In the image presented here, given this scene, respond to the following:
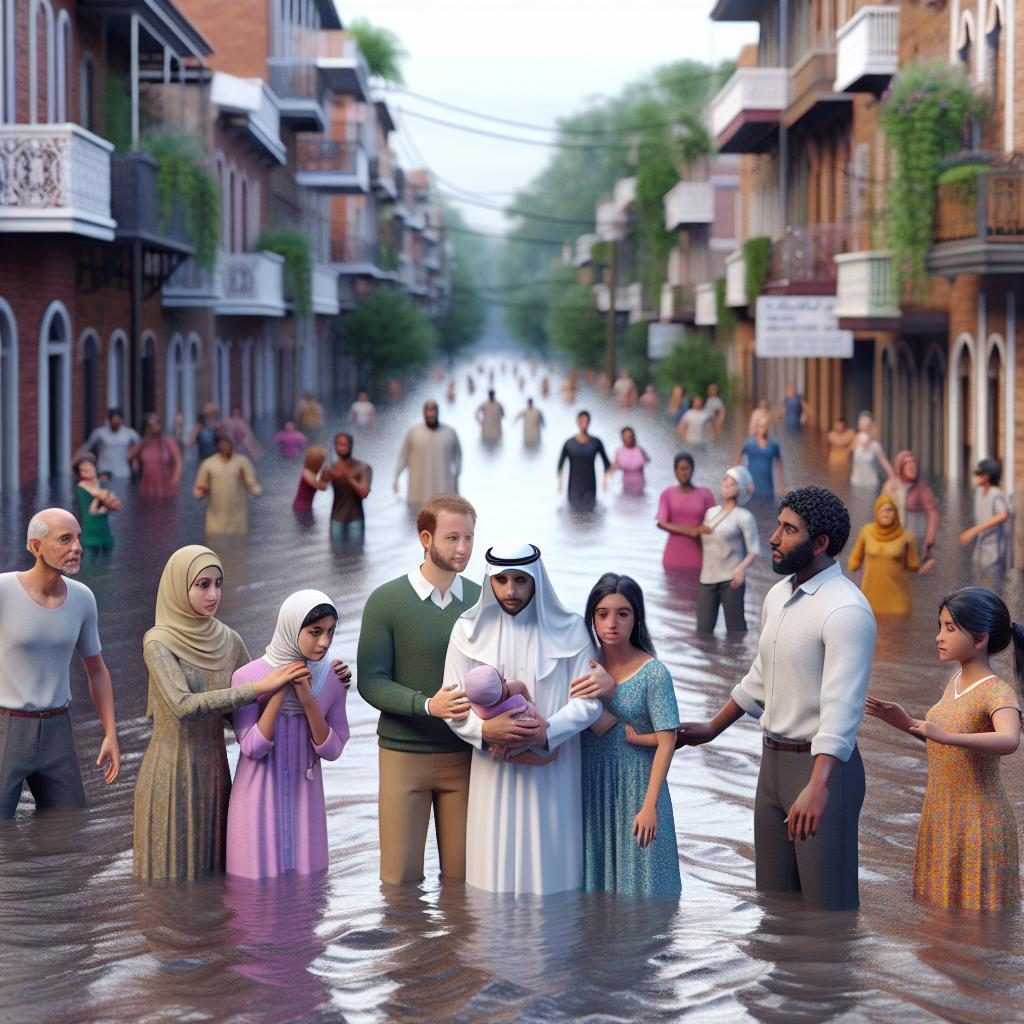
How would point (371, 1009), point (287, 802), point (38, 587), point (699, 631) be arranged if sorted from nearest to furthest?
point (371, 1009)
point (287, 802)
point (38, 587)
point (699, 631)

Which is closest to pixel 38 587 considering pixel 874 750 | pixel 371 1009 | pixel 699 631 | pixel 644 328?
pixel 371 1009

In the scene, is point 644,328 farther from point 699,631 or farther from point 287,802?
point 287,802

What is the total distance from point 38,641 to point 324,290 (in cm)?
5096

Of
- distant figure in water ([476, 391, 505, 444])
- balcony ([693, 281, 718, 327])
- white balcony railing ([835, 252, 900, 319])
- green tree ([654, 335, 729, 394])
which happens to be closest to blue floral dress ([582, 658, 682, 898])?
white balcony railing ([835, 252, 900, 319])

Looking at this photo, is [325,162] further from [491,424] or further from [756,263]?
[756,263]

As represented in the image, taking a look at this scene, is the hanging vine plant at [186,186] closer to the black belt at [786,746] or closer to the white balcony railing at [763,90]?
the white balcony railing at [763,90]

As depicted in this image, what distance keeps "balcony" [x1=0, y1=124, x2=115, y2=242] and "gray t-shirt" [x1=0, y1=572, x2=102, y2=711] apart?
17.9 meters

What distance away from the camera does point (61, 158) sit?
84.6 ft

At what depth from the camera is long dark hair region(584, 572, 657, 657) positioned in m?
6.77

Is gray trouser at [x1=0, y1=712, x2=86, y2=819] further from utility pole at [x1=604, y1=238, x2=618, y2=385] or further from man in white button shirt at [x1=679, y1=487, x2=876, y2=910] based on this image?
utility pole at [x1=604, y1=238, x2=618, y2=385]

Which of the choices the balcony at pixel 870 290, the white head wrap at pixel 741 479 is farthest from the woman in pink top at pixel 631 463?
the white head wrap at pixel 741 479

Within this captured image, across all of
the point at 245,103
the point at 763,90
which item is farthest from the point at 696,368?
the point at 245,103

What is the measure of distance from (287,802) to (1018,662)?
2.62 metres

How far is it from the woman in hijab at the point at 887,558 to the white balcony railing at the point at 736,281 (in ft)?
92.0
